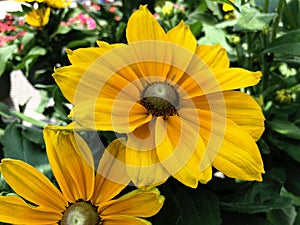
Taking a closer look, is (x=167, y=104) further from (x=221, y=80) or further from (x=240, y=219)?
(x=240, y=219)

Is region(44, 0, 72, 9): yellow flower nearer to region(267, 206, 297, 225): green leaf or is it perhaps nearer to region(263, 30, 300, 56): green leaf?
region(263, 30, 300, 56): green leaf

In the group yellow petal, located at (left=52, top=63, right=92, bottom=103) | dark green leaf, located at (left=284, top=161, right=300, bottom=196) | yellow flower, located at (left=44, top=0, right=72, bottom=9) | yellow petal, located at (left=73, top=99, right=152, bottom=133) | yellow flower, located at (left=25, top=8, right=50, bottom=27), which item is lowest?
dark green leaf, located at (left=284, top=161, right=300, bottom=196)

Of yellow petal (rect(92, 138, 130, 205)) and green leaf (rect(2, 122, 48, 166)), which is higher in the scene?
yellow petal (rect(92, 138, 130, 205))

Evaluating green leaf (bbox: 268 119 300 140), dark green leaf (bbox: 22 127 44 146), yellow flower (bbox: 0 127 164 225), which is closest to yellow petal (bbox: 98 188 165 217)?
yellow flower (bbox: 0 127 164 225)

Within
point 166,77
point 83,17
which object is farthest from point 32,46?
point 83,17

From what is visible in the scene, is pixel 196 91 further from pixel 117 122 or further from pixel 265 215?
pixel 265 215

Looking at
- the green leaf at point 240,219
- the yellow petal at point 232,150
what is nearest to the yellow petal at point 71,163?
the yellow petal at point 232,150

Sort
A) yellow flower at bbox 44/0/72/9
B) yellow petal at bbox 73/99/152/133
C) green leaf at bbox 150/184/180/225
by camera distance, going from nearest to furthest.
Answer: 1. yellow petal at bbox 73/99/152/133
2. green leaf at bbox 150/184/180/225
3. yellow flower at bbox 44/0/72/9
